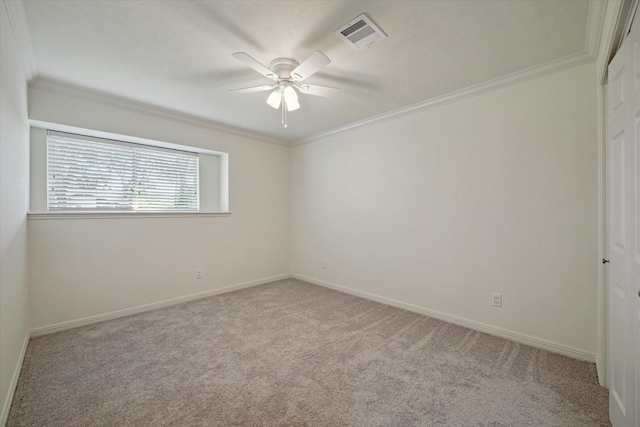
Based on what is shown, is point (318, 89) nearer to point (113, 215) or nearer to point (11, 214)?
point (11, 214)

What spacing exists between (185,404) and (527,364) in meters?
2.50

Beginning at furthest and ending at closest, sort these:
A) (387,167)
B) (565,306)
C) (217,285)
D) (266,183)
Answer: (266,183)
(217,285)
(387,167)
(565,306)

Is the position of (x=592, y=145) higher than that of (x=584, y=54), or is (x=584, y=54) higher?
(x=584, y=54)

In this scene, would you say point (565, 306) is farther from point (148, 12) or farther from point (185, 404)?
point (148, 12)

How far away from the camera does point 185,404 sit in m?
1.69

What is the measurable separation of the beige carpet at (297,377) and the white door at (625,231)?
398 mm

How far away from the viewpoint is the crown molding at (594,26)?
1.57 metres

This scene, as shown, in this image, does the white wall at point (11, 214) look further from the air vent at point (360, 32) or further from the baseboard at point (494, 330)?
the baseboard at point (494, 330)

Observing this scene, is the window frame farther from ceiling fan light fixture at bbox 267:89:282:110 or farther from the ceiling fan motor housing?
the ceiling fan motor housing

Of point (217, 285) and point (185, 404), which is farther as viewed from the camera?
point (217, 285)

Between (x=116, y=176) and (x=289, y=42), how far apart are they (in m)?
2.71

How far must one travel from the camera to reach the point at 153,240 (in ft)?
11.0

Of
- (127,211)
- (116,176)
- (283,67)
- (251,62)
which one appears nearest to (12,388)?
(127,211)

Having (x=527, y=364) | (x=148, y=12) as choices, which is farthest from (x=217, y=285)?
(x=527, y=364)
